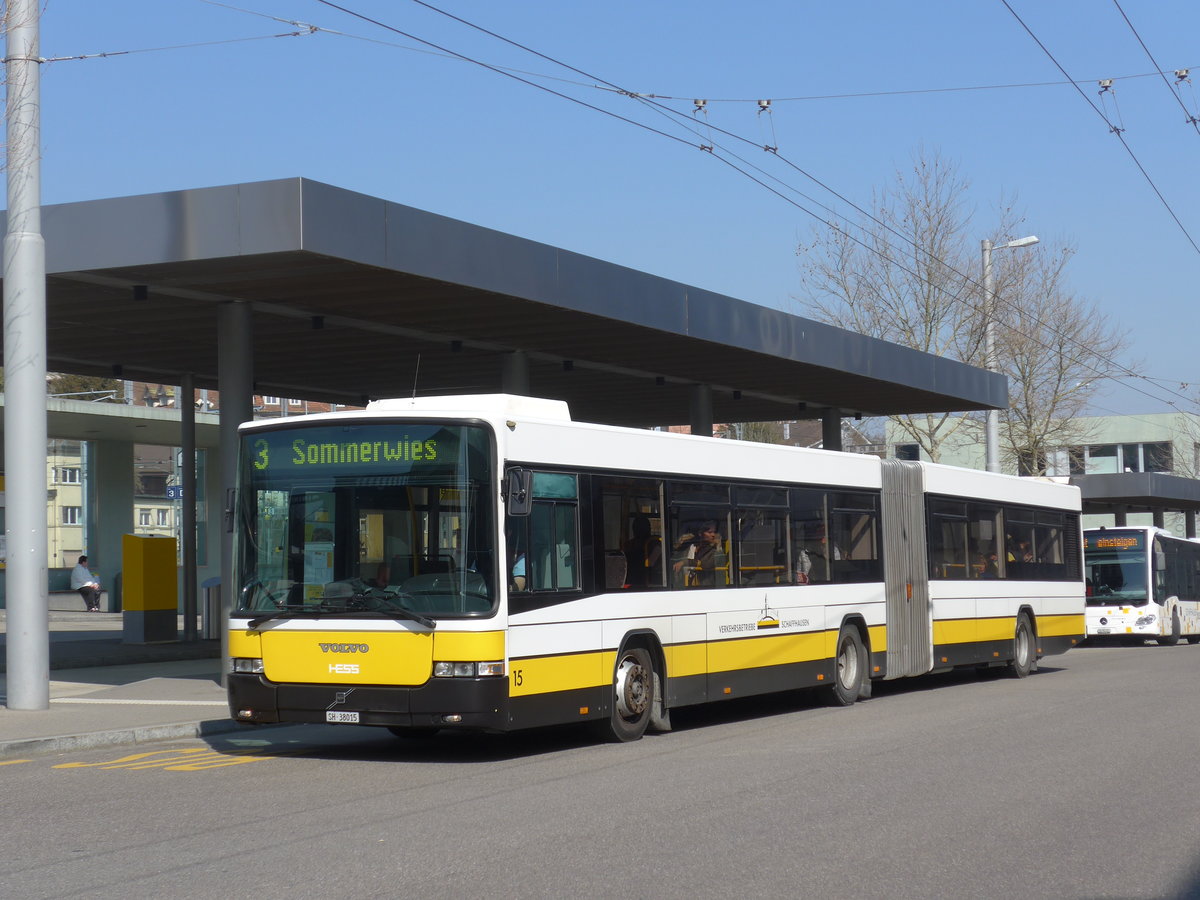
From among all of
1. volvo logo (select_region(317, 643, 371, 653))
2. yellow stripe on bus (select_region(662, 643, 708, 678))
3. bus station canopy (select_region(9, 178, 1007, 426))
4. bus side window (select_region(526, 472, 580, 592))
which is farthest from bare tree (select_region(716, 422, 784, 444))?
volvo logo (select_region(317, 643, 371, 653))

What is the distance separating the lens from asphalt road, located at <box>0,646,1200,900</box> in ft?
23.0

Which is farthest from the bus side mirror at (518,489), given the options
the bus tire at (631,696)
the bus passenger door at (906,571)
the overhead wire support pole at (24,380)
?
the bus passenger door at (906,571)

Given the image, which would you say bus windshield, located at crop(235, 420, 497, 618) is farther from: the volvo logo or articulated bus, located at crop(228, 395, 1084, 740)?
the volvo logo

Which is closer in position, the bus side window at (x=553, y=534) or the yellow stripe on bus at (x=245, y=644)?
the yellow stripe on bus at (x=245, y=644)

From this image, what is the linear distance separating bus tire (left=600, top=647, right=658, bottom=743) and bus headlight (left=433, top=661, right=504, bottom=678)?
1872 mm

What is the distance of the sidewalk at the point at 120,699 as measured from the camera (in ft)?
42.9

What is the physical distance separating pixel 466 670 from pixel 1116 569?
27243 millimetres

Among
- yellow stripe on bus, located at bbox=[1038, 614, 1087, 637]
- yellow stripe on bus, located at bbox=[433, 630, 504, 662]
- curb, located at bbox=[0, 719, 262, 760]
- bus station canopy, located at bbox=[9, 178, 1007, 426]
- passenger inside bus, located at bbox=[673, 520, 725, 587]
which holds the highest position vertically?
bus station canopy, located at bbox=[9, 178, 1007, 426]

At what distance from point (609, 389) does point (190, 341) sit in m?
9.48

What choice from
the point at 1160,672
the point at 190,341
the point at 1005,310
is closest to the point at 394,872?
the point at 190,341

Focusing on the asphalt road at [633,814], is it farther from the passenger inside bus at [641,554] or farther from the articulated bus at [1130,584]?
the articulated bus at [1130,584]

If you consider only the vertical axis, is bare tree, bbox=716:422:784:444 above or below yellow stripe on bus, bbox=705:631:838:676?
above

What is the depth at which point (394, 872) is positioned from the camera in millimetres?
7156

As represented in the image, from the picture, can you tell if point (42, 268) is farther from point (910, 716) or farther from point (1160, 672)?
point (1160, 672)
